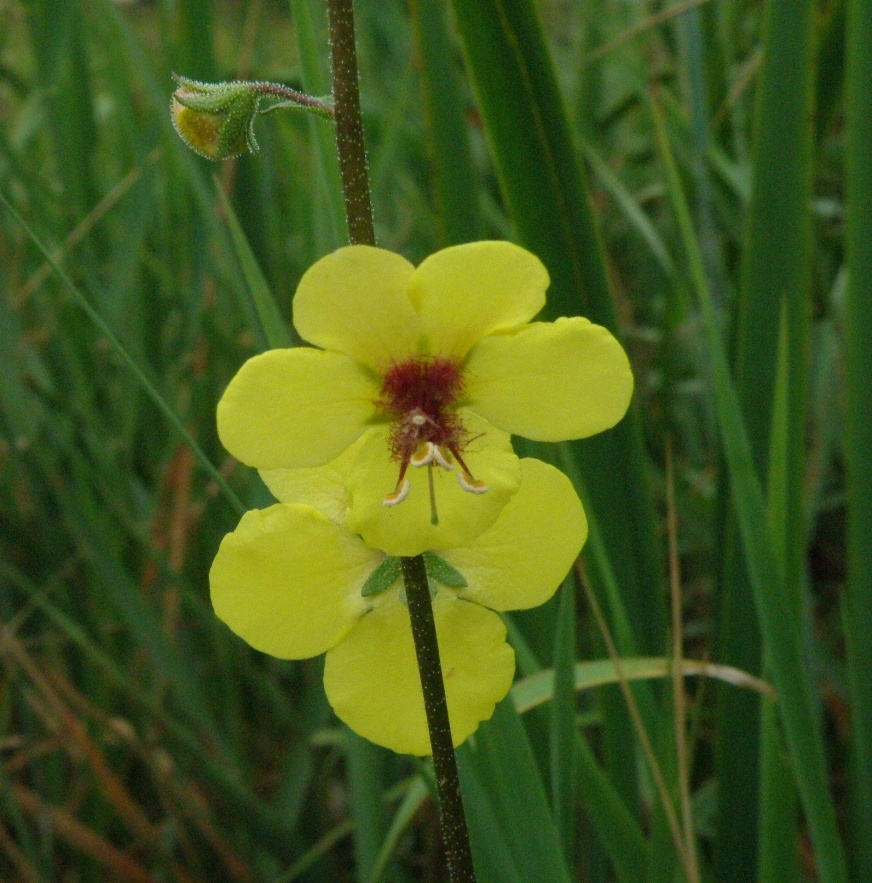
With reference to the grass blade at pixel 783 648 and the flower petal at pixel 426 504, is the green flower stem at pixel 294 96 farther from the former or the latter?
the grass blade at pixel 783 648

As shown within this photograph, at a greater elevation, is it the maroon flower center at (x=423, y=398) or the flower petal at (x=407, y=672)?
the maroon flower center at (x=423, y=398)

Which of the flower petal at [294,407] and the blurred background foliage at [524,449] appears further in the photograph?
the blurred background foliage at [524,449]

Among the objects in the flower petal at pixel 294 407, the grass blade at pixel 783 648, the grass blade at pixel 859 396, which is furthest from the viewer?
the grass blade at pixel 859 396

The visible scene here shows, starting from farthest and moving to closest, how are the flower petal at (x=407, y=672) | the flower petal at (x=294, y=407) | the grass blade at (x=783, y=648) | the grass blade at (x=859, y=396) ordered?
1. the grass blade at (x=859, y=396)
2. the grass blade at (x=783, y=648)
3. the flower petal at (x=407, y=672)
4. the flower petal at (x=294, y=407)

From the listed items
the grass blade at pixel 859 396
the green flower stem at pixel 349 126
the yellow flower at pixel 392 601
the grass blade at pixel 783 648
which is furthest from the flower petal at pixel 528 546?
the grass blade at pixel 859 396

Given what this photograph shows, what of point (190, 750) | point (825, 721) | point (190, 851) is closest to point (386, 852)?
point (190, 750)

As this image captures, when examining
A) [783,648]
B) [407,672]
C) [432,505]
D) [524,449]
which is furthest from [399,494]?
[524,449]

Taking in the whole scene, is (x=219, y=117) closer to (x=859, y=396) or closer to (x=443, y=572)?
(x=443, y=572)
